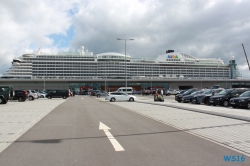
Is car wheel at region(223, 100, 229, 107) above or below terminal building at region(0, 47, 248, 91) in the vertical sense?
below

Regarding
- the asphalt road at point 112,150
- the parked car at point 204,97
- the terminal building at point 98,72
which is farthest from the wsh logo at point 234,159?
the terminal building at point 98,72

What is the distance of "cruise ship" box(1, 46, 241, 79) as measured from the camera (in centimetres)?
9281

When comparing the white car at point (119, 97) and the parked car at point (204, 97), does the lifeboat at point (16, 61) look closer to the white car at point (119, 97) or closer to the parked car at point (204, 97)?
the white car at point (119, 97)

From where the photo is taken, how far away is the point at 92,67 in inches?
3730

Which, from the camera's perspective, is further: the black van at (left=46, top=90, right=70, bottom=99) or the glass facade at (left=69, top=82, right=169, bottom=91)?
the glass facade at (left=69, top=82, right=169, bottom=91)

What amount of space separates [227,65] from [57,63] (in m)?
73.5

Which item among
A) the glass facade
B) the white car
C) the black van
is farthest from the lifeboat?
the white car

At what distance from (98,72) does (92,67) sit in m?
3.05

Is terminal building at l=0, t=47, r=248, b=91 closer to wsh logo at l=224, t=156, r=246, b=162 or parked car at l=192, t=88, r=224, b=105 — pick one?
parked car at l=192, t=88, r=224, b=105

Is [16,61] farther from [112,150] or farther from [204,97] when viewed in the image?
[112,150]

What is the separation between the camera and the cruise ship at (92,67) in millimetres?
92812

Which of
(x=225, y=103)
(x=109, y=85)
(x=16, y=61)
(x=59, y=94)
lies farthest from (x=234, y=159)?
(x=16, y=61)

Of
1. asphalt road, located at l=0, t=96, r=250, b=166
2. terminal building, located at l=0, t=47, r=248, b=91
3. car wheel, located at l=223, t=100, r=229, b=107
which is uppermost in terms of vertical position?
terminal building, located at l=0, t=47, r=248, b=91

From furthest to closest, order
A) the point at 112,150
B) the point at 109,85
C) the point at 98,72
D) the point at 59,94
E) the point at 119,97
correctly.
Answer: the point at 109,85 → the point at 98,72 → the point at 59,94 → the point at 119,97 → the point at 112,150
